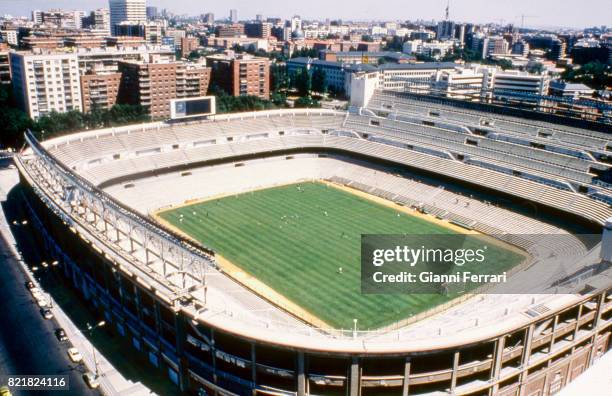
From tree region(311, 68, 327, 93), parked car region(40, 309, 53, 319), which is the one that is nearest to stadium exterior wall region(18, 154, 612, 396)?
parked car region(40, 309, 53, 319)

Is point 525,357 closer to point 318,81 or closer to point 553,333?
point 553,333

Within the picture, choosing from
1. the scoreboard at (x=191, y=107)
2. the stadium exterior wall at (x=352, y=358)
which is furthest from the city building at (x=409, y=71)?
the stadium exterior wall at (x=352, y=358)

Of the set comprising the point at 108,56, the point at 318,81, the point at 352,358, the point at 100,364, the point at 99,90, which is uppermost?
the point at 108,56

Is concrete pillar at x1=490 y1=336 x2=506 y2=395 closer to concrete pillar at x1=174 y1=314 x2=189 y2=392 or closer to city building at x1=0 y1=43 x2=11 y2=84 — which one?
concrete pillar at x1=174 y1=314 x2=189 y2=392

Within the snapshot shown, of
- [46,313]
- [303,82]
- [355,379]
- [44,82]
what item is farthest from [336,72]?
[355,379]

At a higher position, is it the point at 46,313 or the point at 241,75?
the point at 241,75

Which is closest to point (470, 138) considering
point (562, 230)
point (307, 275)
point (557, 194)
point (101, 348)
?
point (557, 194)
